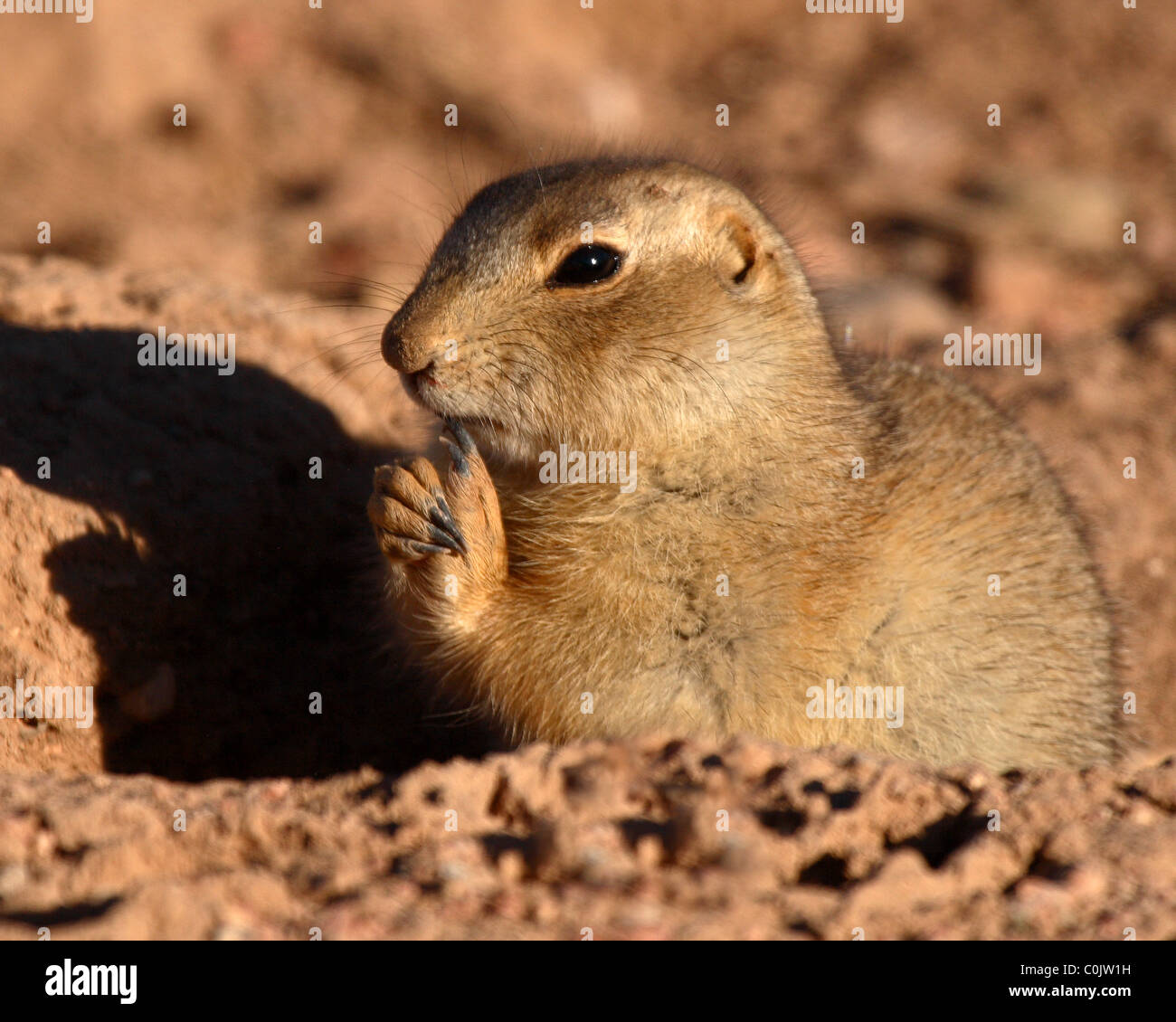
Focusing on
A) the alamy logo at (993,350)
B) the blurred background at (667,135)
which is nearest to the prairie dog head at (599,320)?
the blurred background at (667,135)

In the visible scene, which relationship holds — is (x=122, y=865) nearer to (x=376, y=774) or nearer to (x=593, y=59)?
(x=376, y=774)

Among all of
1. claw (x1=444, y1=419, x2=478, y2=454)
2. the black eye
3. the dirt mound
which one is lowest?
the dirt mound

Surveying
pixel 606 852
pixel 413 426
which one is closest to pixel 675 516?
pixel 606 852

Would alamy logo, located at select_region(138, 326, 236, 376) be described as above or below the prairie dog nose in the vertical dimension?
above

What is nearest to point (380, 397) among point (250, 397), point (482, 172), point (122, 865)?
point (250, 397)

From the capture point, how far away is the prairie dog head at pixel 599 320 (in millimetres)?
4004

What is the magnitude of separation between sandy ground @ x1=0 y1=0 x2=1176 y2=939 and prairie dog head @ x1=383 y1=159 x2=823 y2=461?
35.8 inches

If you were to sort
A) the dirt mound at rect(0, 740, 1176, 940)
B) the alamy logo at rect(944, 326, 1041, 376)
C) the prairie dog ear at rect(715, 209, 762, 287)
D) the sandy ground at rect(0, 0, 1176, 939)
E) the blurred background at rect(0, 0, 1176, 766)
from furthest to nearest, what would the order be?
the blurred background at rect(0, 0, 1176, 766)
the alamy logo at rect(944, 326, 1041, 376)
the prairie dog ear at rect(715, 209, 762, 287)
the sandy ground at rect(0, 0, 1176, 939)
the dirt mound at rect(0, 740, 1176, 940)

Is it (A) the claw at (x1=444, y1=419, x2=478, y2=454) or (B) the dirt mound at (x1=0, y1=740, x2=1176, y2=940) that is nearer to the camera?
(B) the dirt mound at (x1=0, y1=740, x2=1176, y2=940)

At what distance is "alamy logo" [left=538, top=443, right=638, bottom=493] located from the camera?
409cm

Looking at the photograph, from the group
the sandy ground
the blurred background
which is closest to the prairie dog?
the sandy ground

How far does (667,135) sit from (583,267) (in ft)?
26.7

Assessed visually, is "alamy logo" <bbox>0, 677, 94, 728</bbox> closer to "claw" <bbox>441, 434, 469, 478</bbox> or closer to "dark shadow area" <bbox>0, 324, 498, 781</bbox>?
"dark shadow area" <bbox>0, 324, 498, 781</bbox>

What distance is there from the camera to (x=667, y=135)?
38.7ft
